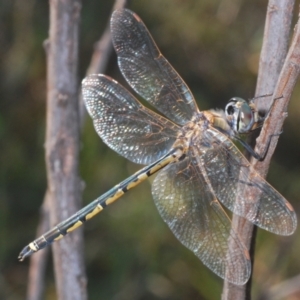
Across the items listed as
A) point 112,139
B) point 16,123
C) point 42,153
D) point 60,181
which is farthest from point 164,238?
point 60,181

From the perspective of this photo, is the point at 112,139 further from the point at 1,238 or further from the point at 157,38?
the point at 157,38

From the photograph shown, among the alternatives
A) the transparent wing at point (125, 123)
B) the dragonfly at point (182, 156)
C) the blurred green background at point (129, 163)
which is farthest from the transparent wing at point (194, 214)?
the blurred green background at point (129, 163)

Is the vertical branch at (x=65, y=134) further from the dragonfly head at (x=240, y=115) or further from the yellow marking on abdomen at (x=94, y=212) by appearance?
the dragonfly head at (x=240, y=115)

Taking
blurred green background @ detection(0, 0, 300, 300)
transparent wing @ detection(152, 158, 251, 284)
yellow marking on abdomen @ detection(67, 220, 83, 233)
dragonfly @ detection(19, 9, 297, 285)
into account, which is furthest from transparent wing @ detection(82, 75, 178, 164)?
blurred green background @ detection(0, 0, 300, 300)

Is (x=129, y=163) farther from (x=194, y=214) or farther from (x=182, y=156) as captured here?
(x=194, y=214)

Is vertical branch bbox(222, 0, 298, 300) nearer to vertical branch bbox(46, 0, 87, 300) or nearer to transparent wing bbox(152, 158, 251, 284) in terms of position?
transparent wing bbox(152, 158, 251, 284)

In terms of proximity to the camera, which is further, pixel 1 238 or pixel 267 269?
pixel 1 238

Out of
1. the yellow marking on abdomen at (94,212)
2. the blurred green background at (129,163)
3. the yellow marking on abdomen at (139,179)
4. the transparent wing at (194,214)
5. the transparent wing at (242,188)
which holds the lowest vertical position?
the blurred green background at (129,163)
